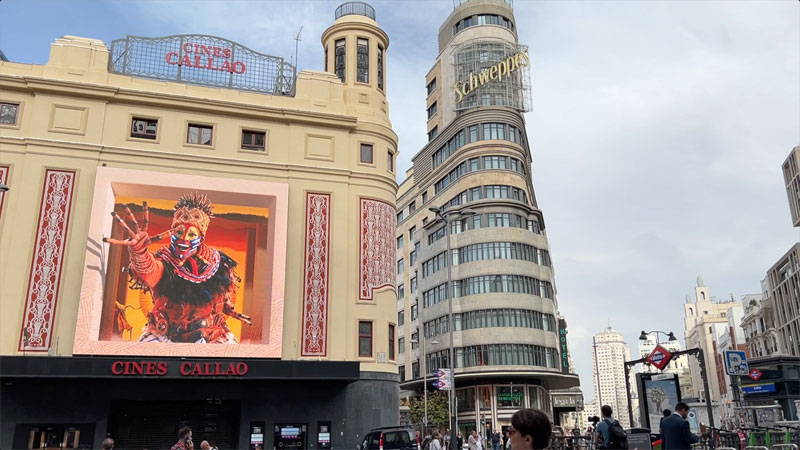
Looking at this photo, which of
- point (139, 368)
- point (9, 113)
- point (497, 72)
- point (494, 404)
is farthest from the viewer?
point (497, 72)

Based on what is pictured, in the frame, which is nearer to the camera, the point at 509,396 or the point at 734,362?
the point at 734,362

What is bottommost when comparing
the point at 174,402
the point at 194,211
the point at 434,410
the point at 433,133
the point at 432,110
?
the point at 434,410

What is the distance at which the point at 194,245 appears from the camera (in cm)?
3038

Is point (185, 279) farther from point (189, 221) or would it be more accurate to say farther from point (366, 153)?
point (366, 153)

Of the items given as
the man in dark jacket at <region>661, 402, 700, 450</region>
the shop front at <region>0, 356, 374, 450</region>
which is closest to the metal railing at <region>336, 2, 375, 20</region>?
the shop front at <region>0, 356, 374, 450</region>

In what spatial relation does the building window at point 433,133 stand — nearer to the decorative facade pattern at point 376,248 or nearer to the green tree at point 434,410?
the green tree at point 434,410

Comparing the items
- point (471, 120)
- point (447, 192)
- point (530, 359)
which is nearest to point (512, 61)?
point (471, 120)

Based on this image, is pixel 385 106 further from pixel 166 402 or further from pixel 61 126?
pixel 166 402

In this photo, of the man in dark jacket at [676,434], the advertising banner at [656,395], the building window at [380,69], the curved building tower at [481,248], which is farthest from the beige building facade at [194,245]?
the man in dark jacket at [676,434]

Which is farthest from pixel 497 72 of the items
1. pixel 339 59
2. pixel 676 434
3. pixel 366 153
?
pixel 676 434

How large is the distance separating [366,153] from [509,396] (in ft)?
98.6

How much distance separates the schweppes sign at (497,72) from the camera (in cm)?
6297

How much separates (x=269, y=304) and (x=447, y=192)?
34999mm

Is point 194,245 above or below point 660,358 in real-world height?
above
